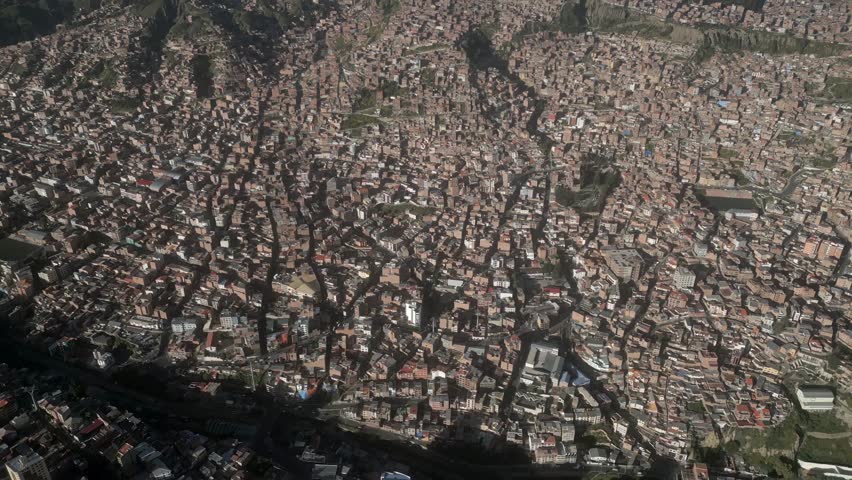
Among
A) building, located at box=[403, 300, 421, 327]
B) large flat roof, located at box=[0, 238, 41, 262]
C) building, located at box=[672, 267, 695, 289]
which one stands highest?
building, located at box=[672, 267, 695, 289]

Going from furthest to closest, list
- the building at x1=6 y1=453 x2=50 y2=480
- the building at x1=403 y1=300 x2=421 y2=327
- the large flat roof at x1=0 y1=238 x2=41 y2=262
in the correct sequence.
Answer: the large flat roof at x1=0 y1=238 x2=41 y2=262 < the building at x1=403 y1=300 x2=421 y2=327 < the building at x1=6 y1=453 x2=50 y2=480

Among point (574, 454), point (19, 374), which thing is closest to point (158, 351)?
point (19, 374)

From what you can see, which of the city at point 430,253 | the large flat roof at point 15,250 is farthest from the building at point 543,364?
the large flat roof at point 15,250

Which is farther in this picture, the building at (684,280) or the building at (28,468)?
the building at (684,280)

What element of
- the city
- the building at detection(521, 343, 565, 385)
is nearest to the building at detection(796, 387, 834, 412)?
the city

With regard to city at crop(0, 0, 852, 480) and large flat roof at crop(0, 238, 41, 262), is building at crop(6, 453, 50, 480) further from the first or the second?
large flat roof at crop(0, 238, 41, 262)

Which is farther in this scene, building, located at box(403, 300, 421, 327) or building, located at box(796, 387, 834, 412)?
building, located at box(403, 300, 421, 327)

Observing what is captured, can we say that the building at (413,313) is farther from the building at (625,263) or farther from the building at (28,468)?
the building at (28,468)
